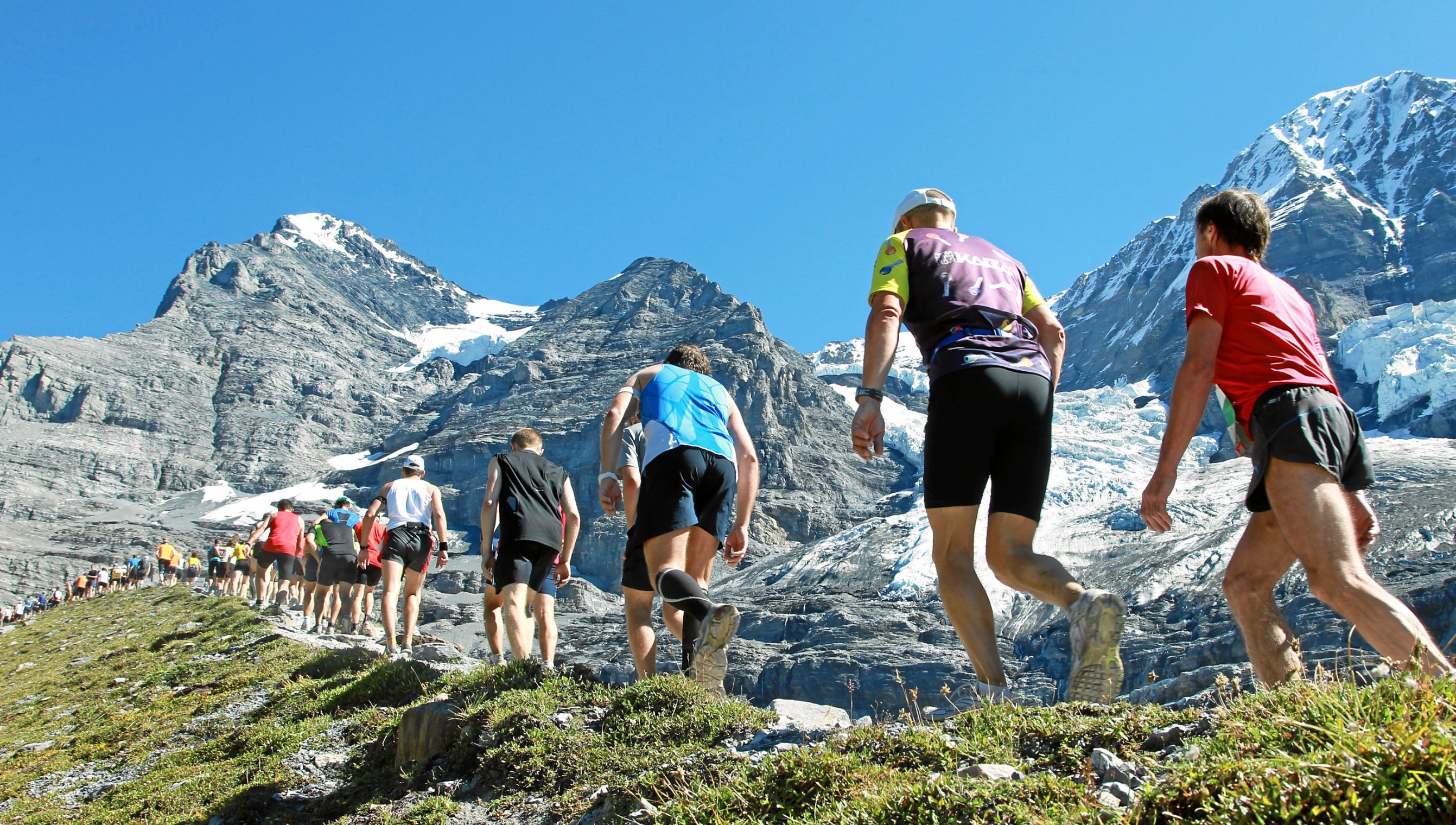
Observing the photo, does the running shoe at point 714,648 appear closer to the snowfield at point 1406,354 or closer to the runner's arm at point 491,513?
the runner's arm at point 491,513

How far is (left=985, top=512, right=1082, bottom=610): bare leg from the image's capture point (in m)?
3.95

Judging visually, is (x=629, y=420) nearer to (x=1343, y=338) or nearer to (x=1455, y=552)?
(x=1455, y=552)

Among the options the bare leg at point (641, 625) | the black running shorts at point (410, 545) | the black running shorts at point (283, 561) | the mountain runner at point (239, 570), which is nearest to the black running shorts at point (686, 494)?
the bare leg at point (641, 625)

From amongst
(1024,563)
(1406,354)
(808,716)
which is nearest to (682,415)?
(808,716)

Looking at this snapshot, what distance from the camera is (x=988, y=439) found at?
4199 mm

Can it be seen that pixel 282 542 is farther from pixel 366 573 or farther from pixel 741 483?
pixel 741 483

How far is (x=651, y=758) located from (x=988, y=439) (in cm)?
204

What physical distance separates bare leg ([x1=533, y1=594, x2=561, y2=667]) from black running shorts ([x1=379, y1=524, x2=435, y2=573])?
99.1 inches

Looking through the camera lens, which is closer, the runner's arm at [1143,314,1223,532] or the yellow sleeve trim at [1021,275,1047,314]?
the runner's arm at [1143,314,1223,532]

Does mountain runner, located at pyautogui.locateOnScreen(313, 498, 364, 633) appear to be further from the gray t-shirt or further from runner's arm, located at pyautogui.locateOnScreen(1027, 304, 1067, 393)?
runner's arm, located at pyautogui.locateOnScreen(1027, 304, 1067, 393)

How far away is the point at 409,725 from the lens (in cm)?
604

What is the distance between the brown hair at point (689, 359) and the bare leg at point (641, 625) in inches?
58.8

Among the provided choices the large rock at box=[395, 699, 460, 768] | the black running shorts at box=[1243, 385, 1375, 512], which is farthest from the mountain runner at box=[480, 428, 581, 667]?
the black running shorts at box=[1243, 385, 1375, 512]

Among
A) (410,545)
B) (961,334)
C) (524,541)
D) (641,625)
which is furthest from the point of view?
(410,545)
